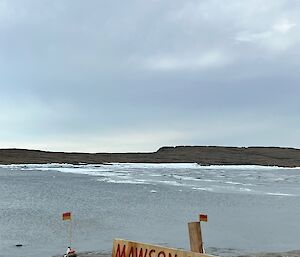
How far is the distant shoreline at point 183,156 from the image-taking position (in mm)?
123938

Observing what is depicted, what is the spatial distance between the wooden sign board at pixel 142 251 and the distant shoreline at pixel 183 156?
114 meters

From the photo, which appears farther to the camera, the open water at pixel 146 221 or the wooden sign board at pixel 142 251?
the open water at pixel 146 221

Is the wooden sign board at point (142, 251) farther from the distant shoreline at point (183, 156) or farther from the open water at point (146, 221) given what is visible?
the distant shoreline at point (183, 156)

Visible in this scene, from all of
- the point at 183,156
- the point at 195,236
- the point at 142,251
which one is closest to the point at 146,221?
the point at 195,236

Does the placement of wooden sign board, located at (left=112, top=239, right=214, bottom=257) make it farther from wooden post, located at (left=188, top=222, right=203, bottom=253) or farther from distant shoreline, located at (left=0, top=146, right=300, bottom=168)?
distant shoreline, located at (left=0, top=146, right=300, bottom=168)

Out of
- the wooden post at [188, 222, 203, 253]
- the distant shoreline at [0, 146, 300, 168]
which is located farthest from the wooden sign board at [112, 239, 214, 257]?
the distant shoreline at [0, 146, 300, 168]

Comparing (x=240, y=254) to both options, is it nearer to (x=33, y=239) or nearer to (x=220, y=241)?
(x=220, y=241)

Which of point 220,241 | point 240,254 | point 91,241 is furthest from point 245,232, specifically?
point 91,241

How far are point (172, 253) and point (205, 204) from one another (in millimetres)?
19675

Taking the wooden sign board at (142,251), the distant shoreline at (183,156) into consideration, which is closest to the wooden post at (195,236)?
the wooden sign board at (142,251)

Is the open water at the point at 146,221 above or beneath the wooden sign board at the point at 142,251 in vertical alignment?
beneath

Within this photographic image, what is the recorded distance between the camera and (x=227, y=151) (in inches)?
5536

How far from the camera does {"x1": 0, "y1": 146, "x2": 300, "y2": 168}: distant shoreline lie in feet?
407

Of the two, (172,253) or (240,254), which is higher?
(172,253)
